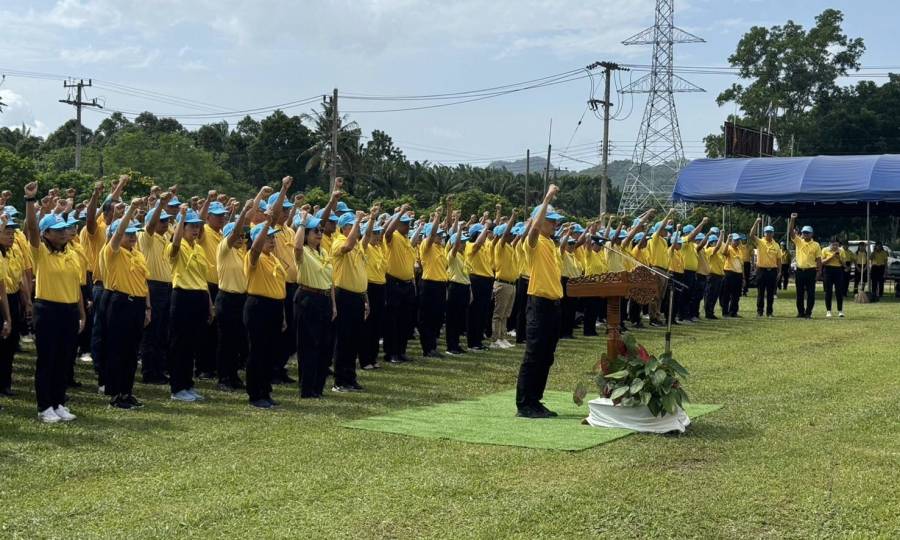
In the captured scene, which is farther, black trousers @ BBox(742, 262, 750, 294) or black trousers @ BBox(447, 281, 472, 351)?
black trousers @ BBox(742, 262, 750, 294)

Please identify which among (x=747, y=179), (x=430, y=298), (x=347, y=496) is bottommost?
(x=347, y=496)

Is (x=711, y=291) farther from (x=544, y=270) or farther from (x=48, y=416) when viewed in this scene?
(x=48, y=416)

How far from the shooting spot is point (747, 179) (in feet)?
99.2

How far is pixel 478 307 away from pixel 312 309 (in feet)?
18.6

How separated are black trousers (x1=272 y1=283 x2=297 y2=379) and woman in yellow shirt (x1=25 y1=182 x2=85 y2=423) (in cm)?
297

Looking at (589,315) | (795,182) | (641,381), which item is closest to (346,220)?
(641,381)

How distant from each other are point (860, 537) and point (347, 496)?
324 centimetres

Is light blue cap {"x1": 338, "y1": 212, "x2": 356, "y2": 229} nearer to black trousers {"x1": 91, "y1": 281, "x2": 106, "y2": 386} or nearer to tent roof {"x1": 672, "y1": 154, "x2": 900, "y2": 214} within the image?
black trousers {"x1": 91, "y1": 281, "x2": 106, "y2": 386}

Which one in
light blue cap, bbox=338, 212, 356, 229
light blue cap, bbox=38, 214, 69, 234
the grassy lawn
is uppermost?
light blue cap, bbox=338, 212, 356, 229

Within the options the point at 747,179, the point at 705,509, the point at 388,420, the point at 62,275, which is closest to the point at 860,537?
the point at 705,509

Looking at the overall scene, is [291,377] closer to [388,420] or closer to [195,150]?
[388,420]

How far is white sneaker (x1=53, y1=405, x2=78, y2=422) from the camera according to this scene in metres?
9.16

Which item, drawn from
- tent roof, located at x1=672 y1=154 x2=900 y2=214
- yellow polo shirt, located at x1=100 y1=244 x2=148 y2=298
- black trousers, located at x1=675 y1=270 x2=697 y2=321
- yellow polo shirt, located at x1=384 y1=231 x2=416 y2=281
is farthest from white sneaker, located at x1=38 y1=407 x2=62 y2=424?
tent roof, located at x1=672 y1=154 x2=900 y2=214

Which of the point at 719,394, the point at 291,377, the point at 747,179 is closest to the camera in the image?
the point at 719,394
